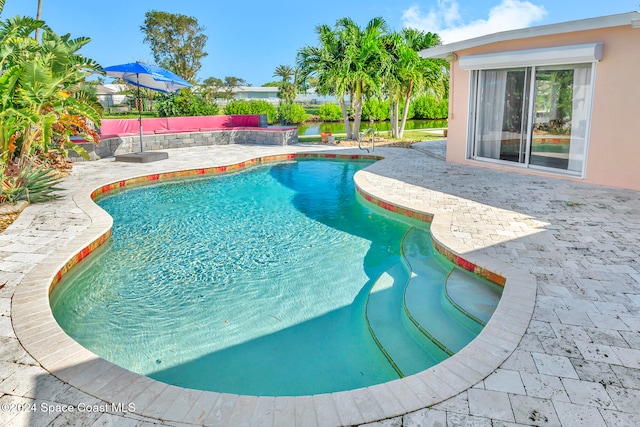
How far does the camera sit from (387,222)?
344 inches

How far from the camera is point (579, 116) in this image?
10.3m

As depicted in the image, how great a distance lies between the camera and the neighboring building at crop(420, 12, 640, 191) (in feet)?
30.5

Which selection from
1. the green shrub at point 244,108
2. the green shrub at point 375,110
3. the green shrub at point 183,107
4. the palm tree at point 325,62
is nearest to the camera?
the palm tree at point 325,62

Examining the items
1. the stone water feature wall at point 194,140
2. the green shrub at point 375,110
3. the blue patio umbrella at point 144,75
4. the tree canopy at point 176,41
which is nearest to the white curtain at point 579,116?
the stone water feature wall at point 194,140

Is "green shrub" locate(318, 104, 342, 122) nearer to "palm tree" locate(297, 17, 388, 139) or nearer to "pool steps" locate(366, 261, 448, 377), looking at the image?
"palm tree" locate(297, 17, 388, 139)

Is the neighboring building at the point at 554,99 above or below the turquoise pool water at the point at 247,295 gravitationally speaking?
above

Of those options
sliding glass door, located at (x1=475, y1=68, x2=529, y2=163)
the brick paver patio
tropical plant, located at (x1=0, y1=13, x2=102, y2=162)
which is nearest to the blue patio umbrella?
tropical plant, located at (x1=0, y1=13, x2=102, y2=162)

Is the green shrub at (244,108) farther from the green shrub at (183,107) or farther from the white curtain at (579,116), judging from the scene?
the white curtain at (579,116)

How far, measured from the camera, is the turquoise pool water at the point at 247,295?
14.4 feet

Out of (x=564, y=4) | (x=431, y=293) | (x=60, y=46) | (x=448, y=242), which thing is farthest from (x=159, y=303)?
(x=564, y=4)

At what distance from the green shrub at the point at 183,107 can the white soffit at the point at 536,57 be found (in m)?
13.4

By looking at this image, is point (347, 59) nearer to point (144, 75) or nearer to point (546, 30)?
point (144, 75)

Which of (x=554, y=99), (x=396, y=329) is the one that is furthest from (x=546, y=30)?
(x=396, y=329)

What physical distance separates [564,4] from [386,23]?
2079cm
